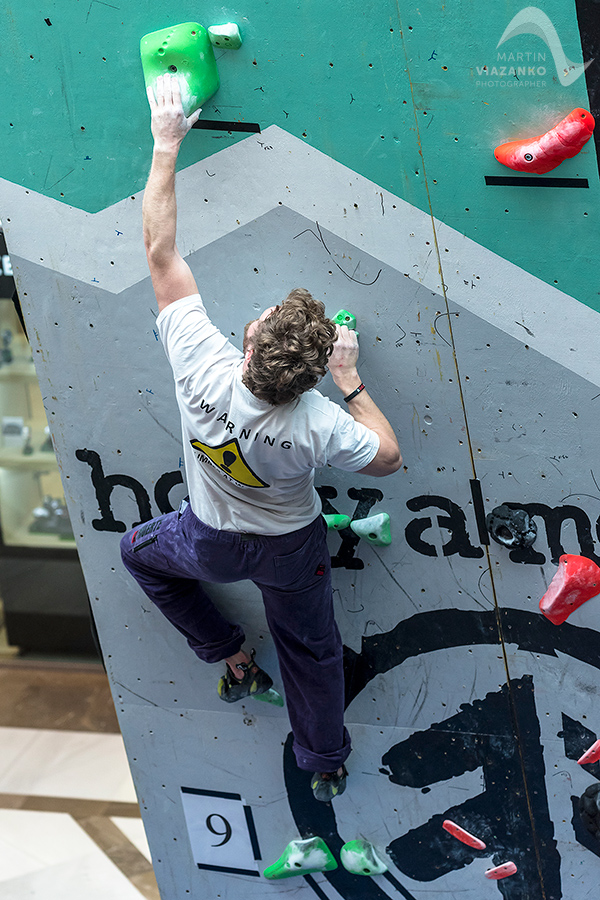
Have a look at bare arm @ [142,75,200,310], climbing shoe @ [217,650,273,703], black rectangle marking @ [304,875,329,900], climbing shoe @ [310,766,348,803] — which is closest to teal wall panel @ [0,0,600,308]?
bare arm @ [142,75,200,310]

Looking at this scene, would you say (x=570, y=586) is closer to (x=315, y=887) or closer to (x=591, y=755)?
(x=591, y=755)

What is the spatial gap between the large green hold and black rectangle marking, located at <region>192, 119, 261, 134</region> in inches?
2.7

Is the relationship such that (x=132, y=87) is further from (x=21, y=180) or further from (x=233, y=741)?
(x=233, y=741)

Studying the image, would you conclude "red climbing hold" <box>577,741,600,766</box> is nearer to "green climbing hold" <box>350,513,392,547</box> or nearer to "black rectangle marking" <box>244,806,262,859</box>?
"green climbing hold" <box>350,513,392,547</box>

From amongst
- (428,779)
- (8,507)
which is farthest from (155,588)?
(8,507)

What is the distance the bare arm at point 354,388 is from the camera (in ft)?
8.11

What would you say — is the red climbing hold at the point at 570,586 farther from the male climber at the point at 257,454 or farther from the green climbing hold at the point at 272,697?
the green climbing hold at the point at 272,697

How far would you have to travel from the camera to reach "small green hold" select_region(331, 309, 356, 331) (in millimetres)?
2590

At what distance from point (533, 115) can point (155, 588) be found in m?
1.76

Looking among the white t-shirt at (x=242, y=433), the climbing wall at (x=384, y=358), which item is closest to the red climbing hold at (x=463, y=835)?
the climbing wall at (x=384, y=358)

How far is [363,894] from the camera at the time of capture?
339 cm

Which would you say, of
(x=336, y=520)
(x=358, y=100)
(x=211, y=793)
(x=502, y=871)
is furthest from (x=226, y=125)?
(x=502, y=871)

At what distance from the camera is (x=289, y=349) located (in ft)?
7.01

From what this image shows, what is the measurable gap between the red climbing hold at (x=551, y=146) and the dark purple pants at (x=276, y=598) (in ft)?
3.73
